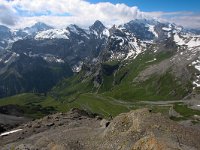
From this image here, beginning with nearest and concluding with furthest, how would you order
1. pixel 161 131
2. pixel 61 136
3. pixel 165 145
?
1. pixel 165 145
2. pixel 161 131
3. pixel 61 136

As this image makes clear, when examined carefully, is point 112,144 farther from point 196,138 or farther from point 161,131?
point 196,138

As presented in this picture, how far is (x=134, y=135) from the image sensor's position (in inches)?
2304

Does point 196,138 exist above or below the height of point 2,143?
above

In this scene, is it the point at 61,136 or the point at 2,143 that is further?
the point at 2,143

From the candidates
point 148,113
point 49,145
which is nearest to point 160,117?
point 148,113

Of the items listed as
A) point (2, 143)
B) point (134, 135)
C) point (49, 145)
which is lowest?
point (2, 143)

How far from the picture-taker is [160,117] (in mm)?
62719

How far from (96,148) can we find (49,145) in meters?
11.8

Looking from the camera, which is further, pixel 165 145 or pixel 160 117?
pixel 160 117

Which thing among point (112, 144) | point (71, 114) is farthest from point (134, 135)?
point (71, 114)

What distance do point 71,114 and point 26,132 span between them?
28524 mm

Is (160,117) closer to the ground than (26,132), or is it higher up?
higher up

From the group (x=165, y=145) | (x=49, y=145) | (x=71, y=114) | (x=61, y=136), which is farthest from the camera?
(x=71, y=114)

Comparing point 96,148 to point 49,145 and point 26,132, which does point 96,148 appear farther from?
point 26,132
